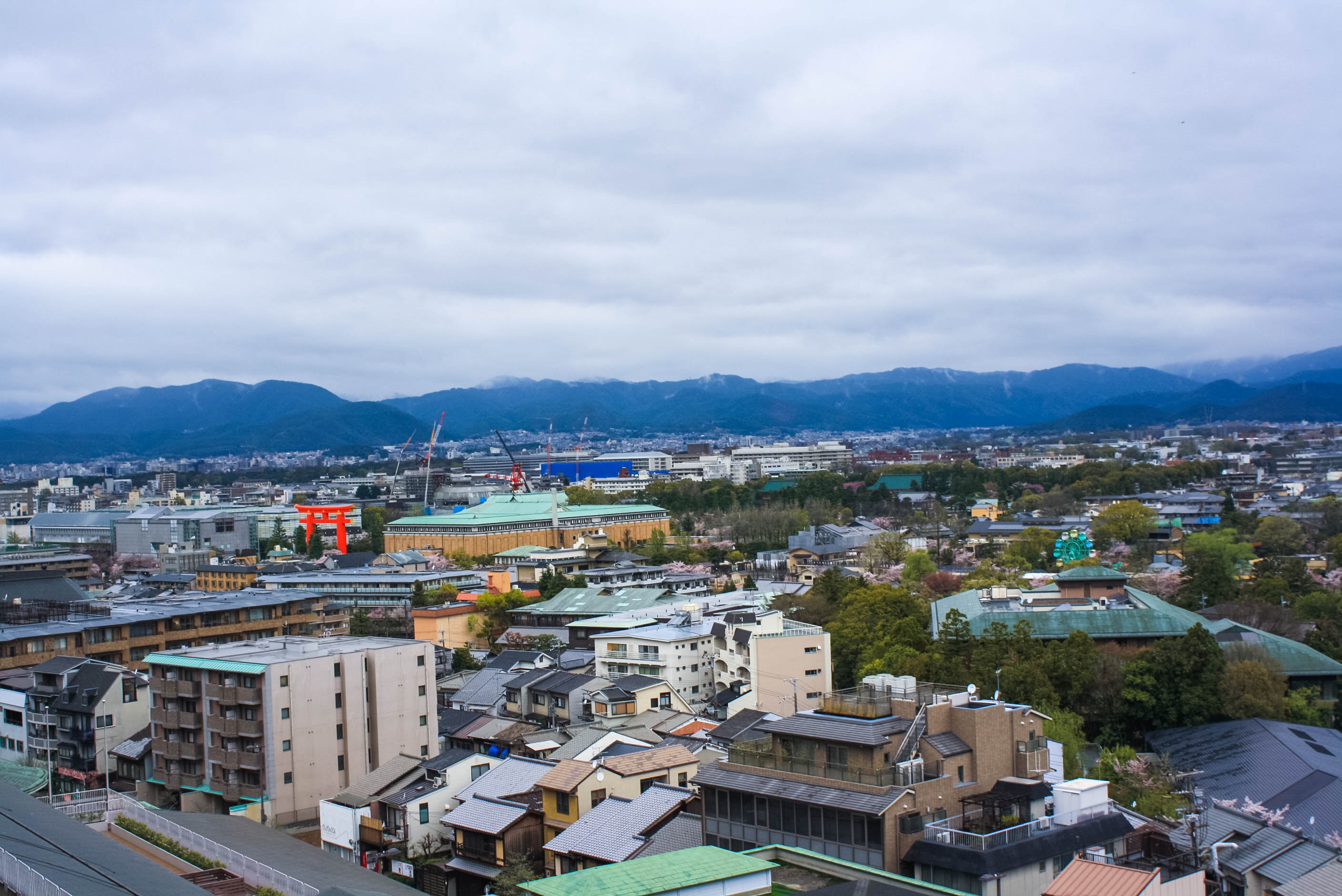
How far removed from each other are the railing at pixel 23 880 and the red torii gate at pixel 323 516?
163ft

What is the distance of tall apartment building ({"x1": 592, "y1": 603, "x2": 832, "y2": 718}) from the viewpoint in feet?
63.3

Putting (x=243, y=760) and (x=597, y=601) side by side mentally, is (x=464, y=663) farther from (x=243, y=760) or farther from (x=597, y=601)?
(x=243, y=760)

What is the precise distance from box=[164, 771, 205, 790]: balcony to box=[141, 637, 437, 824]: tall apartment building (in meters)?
0.01

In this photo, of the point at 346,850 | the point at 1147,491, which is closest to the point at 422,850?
the point at 346,850

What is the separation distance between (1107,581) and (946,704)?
17.8m

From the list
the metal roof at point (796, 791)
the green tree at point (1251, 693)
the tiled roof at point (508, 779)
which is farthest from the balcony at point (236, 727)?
the green tree at point (1251, 693)

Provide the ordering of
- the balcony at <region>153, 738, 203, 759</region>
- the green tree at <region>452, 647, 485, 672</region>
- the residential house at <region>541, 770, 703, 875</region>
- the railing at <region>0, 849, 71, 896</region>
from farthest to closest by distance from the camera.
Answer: the green tree at <region>452, 647, 485, 672</region> < the balcony at <region>153, 738, 203, 759</region> < the residential house at <region>541, 770, 703, 875</region> < the railing at <region>0, 849, 71, 896</region>

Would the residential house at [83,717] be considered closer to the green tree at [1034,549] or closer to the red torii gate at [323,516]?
the green tree at [1034,549]

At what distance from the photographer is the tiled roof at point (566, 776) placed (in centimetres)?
1203

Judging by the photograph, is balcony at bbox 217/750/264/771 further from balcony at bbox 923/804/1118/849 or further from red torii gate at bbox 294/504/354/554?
red torii gate at bbox 294/504/354/554

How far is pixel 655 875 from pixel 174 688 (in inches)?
430

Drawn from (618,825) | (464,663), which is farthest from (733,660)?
(618,825)

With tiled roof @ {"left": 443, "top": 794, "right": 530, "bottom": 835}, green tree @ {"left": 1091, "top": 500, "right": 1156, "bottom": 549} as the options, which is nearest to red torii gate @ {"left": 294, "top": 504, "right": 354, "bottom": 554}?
green tree @ {"left": 1091, "top": 500, "right": 1156, "bottom": 549}

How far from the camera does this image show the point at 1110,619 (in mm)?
21141
